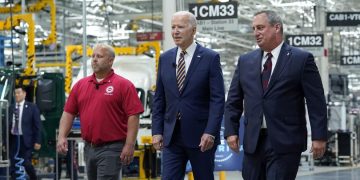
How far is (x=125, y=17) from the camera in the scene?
34.4m

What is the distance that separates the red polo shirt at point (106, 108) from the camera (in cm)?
777

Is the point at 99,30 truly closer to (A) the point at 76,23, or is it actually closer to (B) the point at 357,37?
(A) the point at 76,23

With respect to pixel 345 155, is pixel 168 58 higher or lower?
higher

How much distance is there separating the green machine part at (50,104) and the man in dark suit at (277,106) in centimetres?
1026

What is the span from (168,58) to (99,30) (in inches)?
1258

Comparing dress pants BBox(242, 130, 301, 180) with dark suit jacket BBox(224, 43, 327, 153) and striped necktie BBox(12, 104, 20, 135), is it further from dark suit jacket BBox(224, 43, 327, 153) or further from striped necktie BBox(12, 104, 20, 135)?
striped necktie BBox(12, 104, 20, 135)

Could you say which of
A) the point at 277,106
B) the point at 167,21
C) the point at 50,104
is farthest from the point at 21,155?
the point at 277,106

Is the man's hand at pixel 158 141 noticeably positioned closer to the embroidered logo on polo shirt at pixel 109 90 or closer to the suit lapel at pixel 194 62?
the suit lapel at pixel 194 62

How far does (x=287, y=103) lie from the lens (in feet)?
20.8

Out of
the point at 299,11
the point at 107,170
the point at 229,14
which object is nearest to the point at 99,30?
the point at 299,11

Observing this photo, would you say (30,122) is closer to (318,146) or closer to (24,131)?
(24,131)

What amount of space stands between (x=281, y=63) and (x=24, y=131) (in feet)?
34.5

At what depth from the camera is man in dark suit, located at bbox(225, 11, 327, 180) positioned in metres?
6.27

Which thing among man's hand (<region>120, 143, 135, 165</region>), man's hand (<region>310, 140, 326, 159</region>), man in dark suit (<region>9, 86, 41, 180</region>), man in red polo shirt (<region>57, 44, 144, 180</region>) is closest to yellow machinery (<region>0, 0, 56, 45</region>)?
man in dark suit (<region>9, 86, 41, 180</region>)
